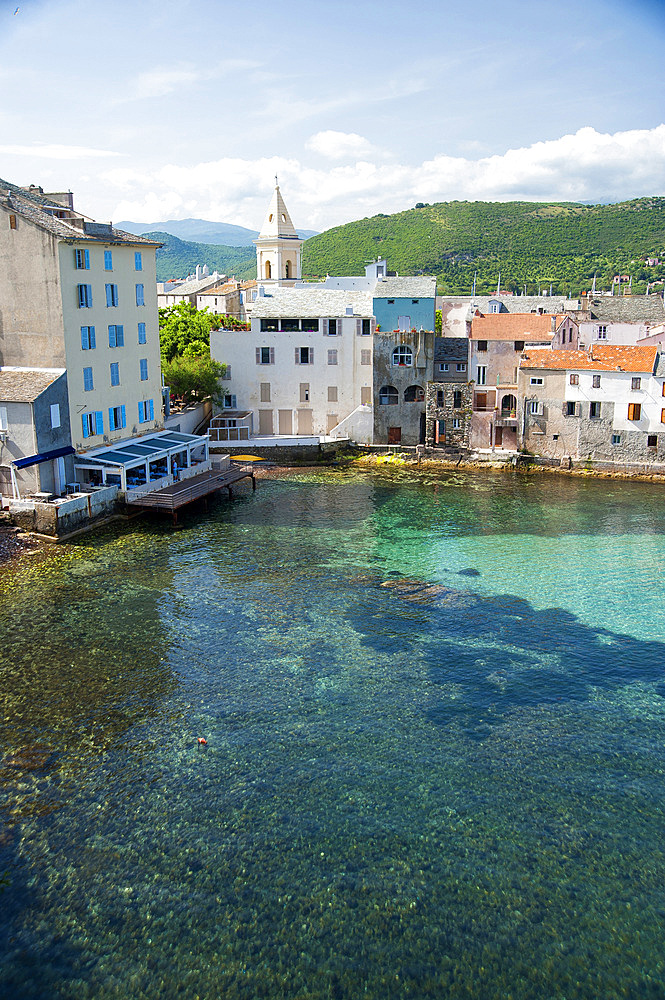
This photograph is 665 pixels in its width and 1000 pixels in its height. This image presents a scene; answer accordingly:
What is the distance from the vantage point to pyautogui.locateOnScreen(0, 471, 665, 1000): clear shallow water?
15547 millimetres

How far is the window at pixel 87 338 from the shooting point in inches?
1673

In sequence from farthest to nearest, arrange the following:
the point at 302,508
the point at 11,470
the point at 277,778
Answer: the point at 302,508
the point at 11,470
the point at 277,778

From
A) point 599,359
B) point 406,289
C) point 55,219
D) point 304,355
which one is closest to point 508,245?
point 406,289

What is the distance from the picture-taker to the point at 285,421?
60844 millimetres

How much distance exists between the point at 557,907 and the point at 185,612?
18.2 meters

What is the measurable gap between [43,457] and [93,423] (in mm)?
5163

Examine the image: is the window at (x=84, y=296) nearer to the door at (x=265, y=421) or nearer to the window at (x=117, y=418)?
the window at (x=117, y=418)

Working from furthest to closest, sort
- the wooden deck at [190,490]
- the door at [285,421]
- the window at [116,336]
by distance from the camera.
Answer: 1. the door at [285,421]
2. the window at [116,336]
3. the wooden deck at [190,490]

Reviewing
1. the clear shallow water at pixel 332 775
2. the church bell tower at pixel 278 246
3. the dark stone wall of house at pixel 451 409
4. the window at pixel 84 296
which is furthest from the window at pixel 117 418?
the church bell tower at pixel 278 246

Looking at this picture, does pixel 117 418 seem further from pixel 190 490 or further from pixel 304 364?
pixel 304 364

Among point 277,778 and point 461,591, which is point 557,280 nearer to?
point 461,591

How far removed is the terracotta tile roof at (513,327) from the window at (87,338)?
29.6 metres

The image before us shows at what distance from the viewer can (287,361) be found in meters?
59.6

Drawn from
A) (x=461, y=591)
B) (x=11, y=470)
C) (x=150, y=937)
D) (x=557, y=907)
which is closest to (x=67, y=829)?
(x=150, y=937)
